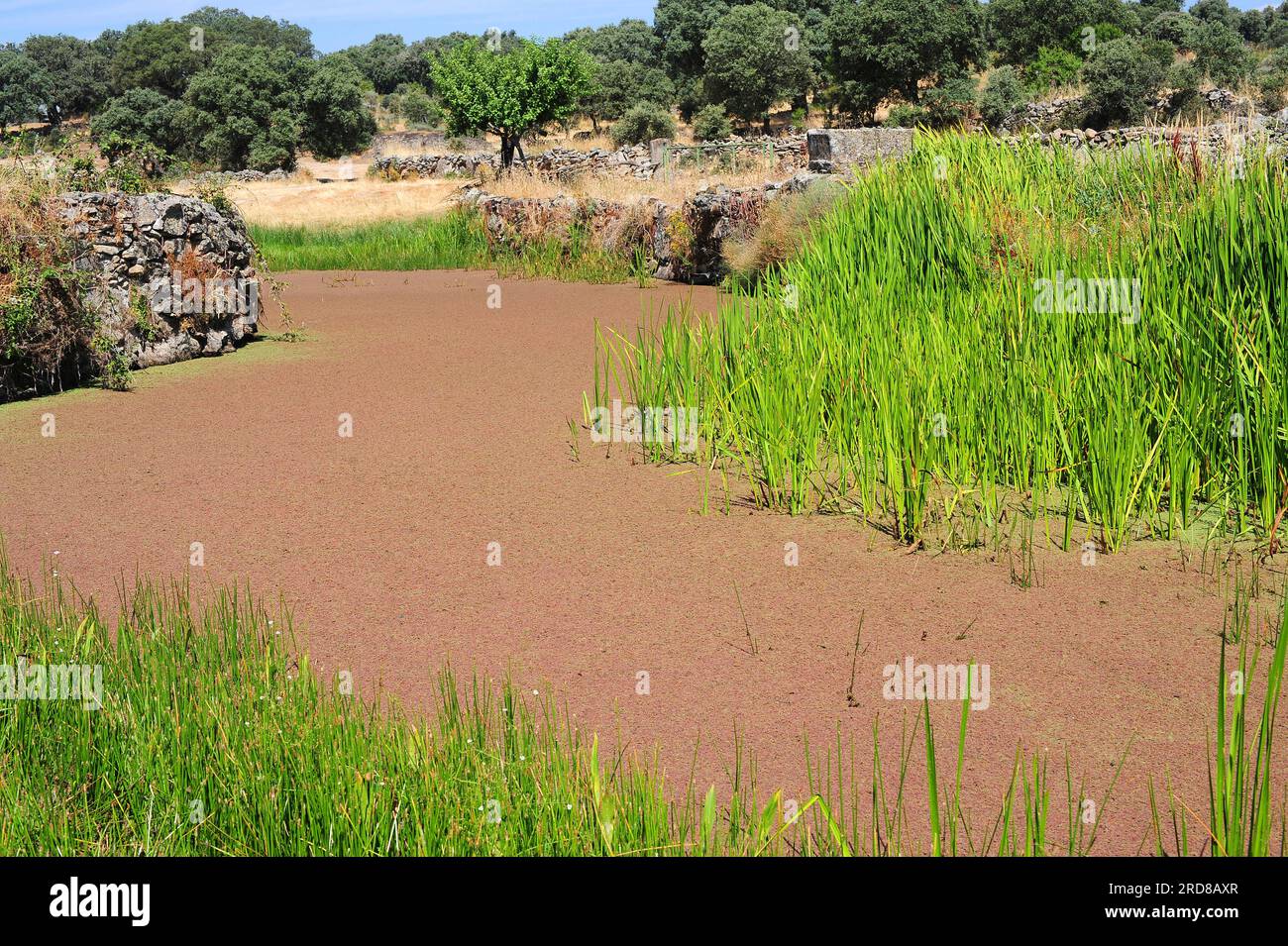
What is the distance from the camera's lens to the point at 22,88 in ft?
175

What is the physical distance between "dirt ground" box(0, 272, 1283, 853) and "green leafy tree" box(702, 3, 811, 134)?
33.2 metres

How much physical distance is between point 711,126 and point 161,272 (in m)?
29.8

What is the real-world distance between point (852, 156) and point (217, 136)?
87.4 feet

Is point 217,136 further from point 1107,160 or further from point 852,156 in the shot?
point 1107,160

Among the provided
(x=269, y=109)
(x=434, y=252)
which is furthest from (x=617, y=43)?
(x=434, y=252)

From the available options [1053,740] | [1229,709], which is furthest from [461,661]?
[1229,709]

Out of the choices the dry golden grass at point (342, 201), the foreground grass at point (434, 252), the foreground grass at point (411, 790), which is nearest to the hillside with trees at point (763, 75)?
the dry golden grass at point (342, 201)

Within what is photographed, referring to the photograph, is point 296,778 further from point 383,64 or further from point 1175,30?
point 383,64

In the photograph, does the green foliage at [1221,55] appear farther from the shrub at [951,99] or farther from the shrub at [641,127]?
Result: the shrub at [641,127]

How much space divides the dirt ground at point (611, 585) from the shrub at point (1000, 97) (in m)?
24.8

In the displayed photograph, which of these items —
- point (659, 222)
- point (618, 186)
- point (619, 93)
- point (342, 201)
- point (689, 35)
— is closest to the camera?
point (659, 222)

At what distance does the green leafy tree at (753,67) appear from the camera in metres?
38.7

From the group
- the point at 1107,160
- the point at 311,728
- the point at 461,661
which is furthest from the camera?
the point at 1107,160

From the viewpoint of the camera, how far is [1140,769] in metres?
3.17
